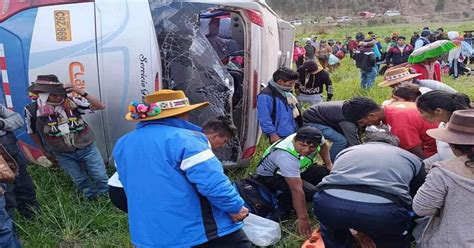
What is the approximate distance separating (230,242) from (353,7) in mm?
65225

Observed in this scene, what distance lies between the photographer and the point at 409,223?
3.03 m

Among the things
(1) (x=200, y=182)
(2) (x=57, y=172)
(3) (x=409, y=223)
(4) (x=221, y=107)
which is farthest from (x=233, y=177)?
(1) (x=200, y=182)

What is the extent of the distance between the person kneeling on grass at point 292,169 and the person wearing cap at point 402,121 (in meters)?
0.42

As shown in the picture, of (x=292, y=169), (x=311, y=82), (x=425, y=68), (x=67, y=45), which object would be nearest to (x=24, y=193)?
(x=67, y=45)

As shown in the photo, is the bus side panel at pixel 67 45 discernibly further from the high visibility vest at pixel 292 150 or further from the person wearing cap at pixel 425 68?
the person wearing cap at pixel 425 68

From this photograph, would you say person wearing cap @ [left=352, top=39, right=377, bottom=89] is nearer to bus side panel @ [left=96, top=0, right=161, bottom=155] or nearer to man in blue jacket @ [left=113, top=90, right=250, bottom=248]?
bus side panel @ [left=96, top=0, right=161, bottom=155]

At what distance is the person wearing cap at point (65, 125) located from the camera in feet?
12.6

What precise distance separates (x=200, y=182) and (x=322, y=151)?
1.92 m

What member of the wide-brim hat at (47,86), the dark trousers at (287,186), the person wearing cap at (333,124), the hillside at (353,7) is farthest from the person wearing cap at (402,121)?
the hillside at (353,7)

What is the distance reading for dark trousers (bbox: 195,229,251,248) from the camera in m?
2.56

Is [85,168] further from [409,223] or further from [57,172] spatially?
[409,223]

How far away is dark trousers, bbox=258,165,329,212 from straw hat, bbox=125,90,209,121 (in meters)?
1.44

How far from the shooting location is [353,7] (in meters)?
63.7

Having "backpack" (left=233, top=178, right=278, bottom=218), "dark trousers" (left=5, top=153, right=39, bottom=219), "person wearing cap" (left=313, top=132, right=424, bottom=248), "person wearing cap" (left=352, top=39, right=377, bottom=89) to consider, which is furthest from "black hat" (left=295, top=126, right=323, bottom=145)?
"person wearing cap" (left=352, top=39, right=377, bottom=89)
